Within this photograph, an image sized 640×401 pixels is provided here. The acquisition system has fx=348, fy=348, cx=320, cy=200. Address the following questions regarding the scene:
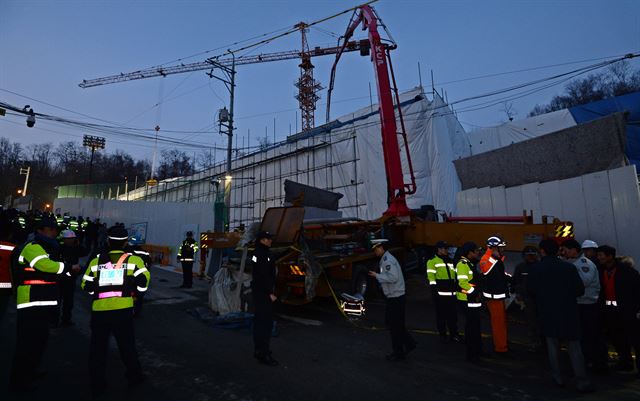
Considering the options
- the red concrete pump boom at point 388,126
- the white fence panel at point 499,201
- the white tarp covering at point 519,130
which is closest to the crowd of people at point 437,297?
the red concrete pump boom at point 388,126

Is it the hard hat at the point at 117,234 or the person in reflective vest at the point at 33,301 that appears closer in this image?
the person in reflective vest at the point at 33,301

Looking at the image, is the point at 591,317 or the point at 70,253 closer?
the point at 591,317

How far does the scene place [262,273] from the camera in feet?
16.1

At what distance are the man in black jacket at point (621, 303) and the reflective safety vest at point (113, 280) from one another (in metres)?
5.88

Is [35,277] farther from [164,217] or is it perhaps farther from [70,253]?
[164,217]

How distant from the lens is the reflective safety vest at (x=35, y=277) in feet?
12.3

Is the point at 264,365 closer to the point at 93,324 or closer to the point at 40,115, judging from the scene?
the point at 93,324

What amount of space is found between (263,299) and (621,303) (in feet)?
15.4

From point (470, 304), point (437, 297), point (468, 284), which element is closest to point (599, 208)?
point (437, 297)

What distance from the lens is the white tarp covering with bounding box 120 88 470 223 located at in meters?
18.8

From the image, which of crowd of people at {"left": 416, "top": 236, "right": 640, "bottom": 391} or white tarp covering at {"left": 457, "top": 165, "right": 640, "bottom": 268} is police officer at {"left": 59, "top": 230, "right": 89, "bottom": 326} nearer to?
crowd of people at {"left": 416, "top": 236, "right": 640, "bottom": 391}

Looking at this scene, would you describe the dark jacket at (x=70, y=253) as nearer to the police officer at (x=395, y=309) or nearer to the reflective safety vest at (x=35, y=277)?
the reflective safety vest at (x=35, y=277)

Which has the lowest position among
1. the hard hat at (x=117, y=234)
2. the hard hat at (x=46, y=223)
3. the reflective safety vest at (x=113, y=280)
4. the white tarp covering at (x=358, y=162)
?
the reflective safety vest at (x=113, y=280)

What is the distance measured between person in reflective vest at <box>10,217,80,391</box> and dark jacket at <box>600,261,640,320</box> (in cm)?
680
